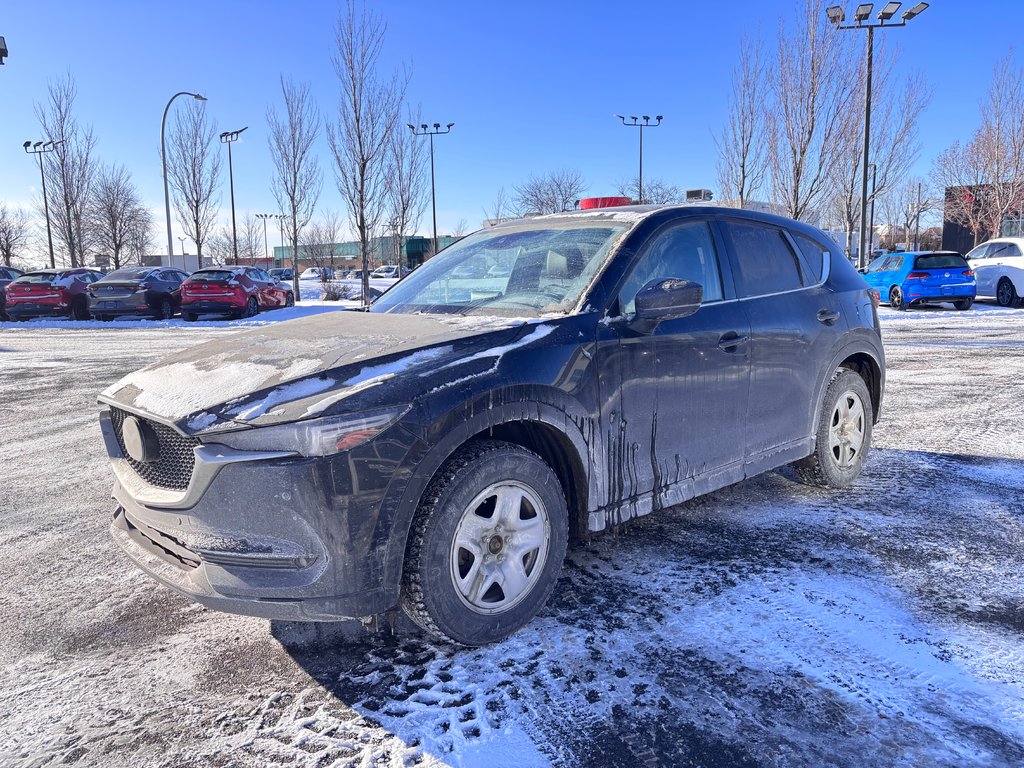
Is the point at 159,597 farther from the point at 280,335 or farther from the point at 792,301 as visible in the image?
the point at 792,301

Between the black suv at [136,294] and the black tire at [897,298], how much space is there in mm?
20627

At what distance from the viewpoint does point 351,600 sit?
2.30 metres

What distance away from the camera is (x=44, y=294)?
2009cm

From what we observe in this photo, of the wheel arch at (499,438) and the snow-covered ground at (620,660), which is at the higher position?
the wheel arch at (499,438)

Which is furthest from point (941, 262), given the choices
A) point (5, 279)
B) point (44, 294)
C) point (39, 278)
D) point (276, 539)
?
point (5, 279)

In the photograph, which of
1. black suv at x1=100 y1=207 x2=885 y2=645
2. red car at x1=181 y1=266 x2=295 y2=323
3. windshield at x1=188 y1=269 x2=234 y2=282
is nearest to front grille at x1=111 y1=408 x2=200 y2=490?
black suv at x1=100 y1=207 x2=885 y2=645

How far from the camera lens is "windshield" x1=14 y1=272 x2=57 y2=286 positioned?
65.5 ft

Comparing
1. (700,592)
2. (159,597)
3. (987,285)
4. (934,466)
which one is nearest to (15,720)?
(159,597)

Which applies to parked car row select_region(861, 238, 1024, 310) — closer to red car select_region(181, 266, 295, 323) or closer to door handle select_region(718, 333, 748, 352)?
door handle select_region(718, 333, 748, 352)

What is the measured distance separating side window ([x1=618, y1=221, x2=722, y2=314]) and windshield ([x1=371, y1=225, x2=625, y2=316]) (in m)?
0.18

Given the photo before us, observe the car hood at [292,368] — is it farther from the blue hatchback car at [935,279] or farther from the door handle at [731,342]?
the blue hatchback car at [935,279]

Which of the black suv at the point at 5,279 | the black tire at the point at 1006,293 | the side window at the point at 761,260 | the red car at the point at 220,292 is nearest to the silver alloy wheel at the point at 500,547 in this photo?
the side window at the point at 761,260

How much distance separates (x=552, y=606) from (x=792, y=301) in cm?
228

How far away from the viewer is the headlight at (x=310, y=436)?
2.22m
